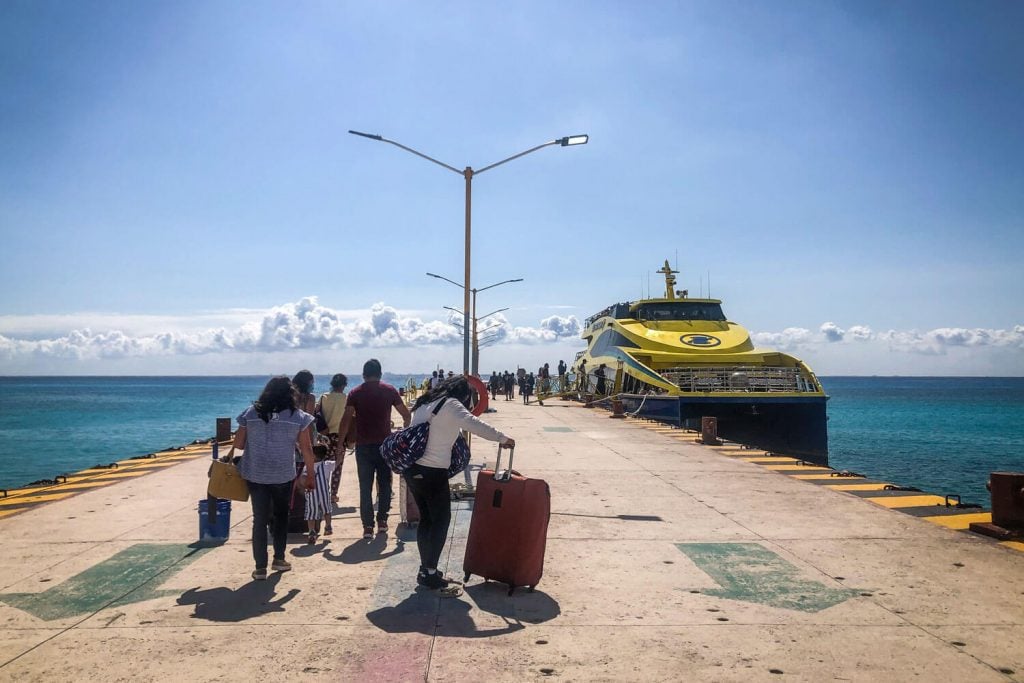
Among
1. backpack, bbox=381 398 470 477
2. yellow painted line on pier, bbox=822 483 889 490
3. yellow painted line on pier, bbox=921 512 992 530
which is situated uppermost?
backpack, bbox=381 398 470 477

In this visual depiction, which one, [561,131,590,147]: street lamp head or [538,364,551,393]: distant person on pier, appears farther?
[538,364,551,393]: distant person on pier

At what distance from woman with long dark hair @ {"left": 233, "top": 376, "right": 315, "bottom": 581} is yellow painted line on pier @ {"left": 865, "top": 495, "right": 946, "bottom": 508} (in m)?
7.33

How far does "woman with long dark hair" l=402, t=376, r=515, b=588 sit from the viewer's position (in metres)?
5.52

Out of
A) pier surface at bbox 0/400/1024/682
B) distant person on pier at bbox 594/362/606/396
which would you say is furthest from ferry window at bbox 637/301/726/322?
pier surface at bbox 0/400/1024/682

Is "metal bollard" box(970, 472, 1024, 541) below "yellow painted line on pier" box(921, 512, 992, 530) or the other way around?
the other way around

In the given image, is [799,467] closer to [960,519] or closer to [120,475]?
[960,519]

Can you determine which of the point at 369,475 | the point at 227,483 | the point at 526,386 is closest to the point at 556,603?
the point at 369,475

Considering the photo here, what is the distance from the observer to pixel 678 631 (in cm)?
466

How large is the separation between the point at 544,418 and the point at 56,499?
17508mm

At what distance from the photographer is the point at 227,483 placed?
240 inches

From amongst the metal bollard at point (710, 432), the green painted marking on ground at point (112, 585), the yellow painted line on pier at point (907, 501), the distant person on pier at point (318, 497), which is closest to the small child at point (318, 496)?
the distant person on pier at point (318, 497)

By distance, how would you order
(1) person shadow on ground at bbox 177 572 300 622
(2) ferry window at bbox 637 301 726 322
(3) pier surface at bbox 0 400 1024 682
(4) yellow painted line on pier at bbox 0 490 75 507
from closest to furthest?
(3) pier surface at bbox 0 400 1024 682 < (1) person shadow on ground at bbox 177 572 300 622 < (4) yellow painted line on pier at bbox 0 490 75 507 < (2) ferry window at bbox 637 301 726 322

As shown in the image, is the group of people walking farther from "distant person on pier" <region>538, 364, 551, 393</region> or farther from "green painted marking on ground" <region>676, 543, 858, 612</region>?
"distant person on pier" <region>538, 364, 551, 393</region>

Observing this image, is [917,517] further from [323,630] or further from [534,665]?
[323,630]
